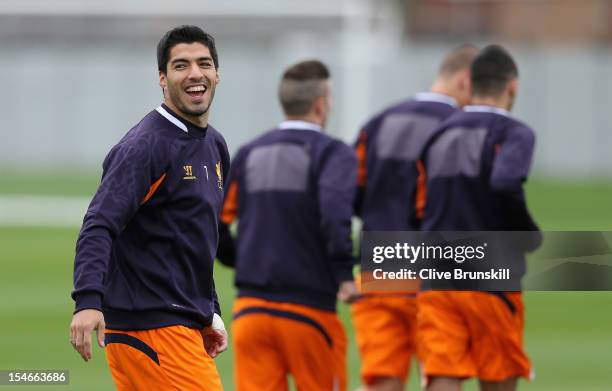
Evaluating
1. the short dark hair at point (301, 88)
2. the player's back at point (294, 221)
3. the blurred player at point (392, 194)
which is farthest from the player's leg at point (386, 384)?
the short dark hair at point (301, 88)

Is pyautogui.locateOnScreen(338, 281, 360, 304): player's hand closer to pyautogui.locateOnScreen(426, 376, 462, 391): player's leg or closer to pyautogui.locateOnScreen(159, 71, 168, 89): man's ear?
pyautogui.locateOnScreen(426, 376, 462, 391): player's leg

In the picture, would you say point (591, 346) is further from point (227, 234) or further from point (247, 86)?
point (247, 86)

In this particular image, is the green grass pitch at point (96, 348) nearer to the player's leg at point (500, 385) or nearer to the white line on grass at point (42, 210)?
the white line on grass at point (42, 210)

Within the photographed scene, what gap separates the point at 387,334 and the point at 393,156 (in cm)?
118

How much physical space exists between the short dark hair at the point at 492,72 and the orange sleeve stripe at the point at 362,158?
3.84 feet

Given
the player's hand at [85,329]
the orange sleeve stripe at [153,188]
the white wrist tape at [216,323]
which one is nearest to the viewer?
the player's hand at [85,329]

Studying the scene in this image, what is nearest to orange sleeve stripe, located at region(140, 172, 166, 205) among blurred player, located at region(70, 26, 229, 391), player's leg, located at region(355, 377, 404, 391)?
blurred player, located at region(70, 26, 229, 391)

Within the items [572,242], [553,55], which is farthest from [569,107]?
[572,242]

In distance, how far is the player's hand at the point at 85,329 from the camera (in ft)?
17.3

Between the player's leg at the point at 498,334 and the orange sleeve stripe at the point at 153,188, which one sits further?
the player's leg at the point at 498,334

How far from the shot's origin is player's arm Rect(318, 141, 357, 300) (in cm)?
778

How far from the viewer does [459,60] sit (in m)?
9.17

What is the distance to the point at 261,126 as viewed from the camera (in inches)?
1427

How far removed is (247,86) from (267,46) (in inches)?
290
